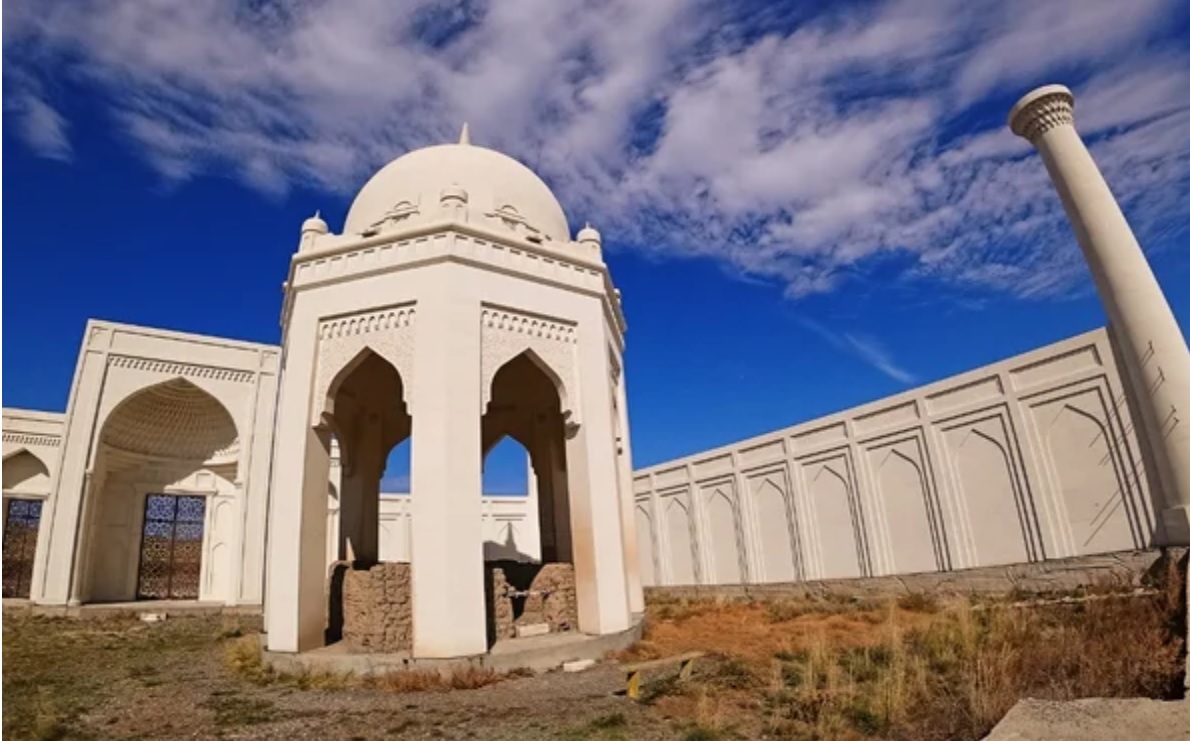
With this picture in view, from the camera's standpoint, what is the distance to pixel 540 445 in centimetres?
1519

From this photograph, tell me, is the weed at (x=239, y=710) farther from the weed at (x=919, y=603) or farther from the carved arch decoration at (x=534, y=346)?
the weed at (x=919, y=603)

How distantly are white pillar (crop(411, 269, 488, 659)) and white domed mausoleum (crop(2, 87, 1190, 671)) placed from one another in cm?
3

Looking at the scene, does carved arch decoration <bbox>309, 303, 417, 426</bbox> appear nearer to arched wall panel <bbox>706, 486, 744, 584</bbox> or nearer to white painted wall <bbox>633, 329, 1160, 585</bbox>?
white painted wall <bbox>633, 329, 1160, 585</bbox>

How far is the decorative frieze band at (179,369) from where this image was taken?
2041cm

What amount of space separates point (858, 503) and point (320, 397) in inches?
499

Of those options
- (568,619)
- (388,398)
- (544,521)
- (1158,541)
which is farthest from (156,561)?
(1158,541)

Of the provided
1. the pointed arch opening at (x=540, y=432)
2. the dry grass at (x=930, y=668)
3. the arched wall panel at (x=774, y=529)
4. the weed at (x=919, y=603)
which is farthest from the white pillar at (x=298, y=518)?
the arched wall panel at (x=774, y=529)

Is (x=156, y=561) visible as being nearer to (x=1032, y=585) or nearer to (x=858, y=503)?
(x=858, y=503)

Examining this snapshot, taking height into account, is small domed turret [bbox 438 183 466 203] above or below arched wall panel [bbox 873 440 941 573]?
above

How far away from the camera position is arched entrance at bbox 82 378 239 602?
21695mm

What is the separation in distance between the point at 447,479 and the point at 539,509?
6.02 m

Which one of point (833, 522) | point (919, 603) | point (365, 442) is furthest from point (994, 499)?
point (365, 442)

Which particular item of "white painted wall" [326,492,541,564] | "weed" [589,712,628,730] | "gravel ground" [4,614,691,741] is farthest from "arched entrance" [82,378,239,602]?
"weed" [589,712,628,730]

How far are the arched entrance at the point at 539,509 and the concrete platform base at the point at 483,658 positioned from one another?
940 millimetres
